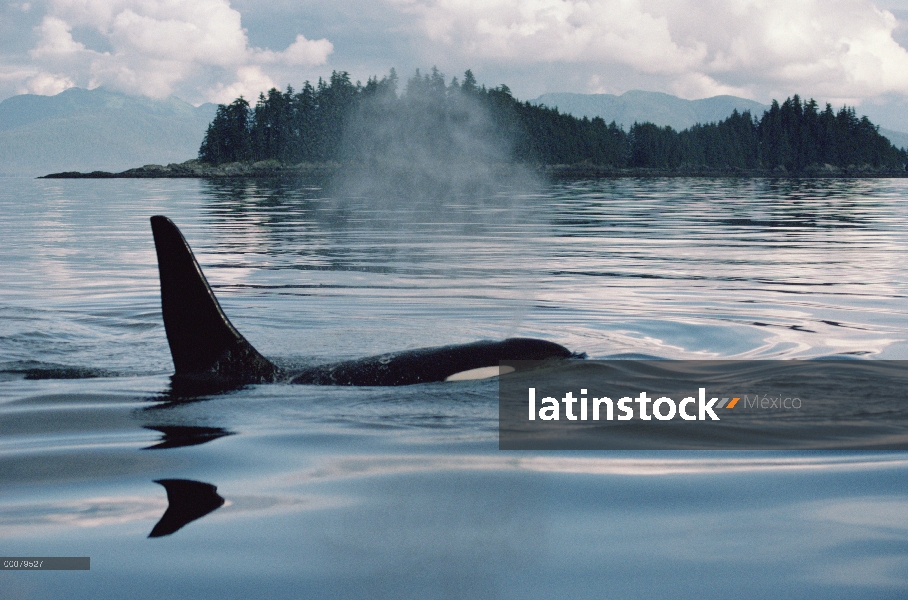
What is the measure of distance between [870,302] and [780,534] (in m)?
10.4

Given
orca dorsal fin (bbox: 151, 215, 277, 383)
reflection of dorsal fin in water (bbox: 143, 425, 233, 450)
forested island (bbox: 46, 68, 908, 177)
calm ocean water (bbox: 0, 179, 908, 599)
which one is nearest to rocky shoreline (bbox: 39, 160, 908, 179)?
forested island (bbox: 46, 68, 908, 177)

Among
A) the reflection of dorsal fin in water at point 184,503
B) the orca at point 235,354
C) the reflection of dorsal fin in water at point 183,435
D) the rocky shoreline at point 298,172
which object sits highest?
the rocky shoreline at point 298,172

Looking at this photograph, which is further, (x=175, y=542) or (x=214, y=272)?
(x=214, y=272)

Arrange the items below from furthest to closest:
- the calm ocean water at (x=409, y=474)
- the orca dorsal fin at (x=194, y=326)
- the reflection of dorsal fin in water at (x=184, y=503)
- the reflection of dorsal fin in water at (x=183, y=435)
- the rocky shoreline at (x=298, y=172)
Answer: the rocky shoreline at (x=298, y=172)
the orca dorsal fin at (x=194, y=326)
the reflection of dorsal fin in water at (x=183, y=435)
the reflection of dorsal fin in water at (x=184, y=503)
the calm ocean water at (x=409, y=474)

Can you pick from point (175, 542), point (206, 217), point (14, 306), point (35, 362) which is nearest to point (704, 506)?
point (175, 542)

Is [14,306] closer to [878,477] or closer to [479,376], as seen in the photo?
[479,376]

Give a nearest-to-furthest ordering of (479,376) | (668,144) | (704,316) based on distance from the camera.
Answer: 1. (479,376)
2. (704,316)
3. (668,144)

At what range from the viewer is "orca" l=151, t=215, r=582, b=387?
7.33 m

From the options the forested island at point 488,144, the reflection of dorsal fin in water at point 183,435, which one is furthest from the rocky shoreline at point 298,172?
the reflection of dorsal fin in water at point 183,435

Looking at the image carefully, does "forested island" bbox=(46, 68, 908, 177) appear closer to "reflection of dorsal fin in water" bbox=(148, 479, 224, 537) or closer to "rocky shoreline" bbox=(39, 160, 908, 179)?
"rocky shoreline" bbox=(39, 160, 908, 179)

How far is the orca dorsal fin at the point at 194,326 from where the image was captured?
7.27 meters

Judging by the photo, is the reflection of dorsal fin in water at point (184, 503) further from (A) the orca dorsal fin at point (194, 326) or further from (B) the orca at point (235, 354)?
(B) the orca at point (235, 354)

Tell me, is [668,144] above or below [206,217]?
above

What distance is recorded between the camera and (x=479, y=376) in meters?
7.76
